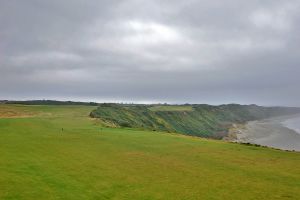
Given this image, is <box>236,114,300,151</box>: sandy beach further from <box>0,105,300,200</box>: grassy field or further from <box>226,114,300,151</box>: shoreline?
<box>0,105,300,200</box>: grassy field

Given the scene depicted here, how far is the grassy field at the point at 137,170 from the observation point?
23.8 metres

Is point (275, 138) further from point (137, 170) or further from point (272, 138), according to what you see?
point (137, 170)

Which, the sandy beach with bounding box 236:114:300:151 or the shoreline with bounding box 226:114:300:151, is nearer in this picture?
the sandy beach with bounding box 236:114:300:151

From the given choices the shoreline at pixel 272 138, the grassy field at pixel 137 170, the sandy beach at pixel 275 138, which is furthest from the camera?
the shoreline at pixel 272 138

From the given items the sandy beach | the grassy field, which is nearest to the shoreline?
the sandy beach

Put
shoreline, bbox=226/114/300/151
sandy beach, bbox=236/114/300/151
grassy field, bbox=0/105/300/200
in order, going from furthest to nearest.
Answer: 1. shoreline, bbox=226/114/300/151
2. sandy beach, bbox=236/114/300/151
3. grassy field, bbox=0/105/300/200

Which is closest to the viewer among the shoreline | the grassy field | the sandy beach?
the grassy field

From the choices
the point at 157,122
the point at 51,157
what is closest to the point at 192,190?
the point at 51,157

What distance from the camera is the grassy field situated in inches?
938

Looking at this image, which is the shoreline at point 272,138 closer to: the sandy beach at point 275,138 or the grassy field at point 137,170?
the sandy beach at point 275,138

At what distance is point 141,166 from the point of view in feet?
108

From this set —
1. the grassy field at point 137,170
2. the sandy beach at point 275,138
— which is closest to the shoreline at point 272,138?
the sandy beach at point 275,138

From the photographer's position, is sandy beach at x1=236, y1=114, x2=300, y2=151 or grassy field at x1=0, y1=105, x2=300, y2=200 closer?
grassy field at x1=0, y1=105, x2=300, y2=200

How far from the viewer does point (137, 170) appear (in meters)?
31.2
